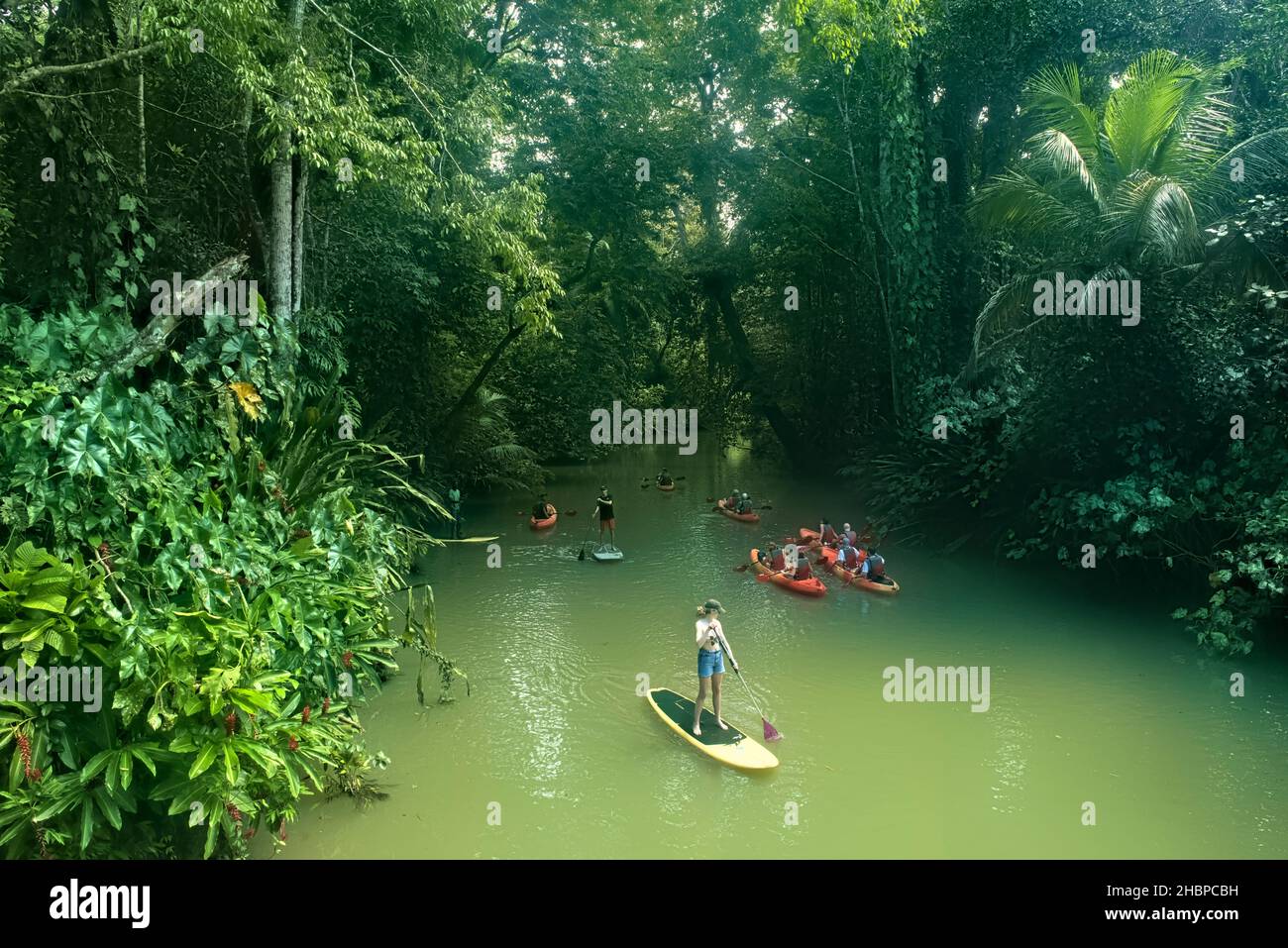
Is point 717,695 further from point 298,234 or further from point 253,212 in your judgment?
point 253,212

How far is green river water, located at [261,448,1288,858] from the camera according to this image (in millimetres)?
6117

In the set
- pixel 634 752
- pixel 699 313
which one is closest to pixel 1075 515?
pixel 634 752

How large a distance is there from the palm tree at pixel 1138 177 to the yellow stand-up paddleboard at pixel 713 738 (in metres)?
7.40

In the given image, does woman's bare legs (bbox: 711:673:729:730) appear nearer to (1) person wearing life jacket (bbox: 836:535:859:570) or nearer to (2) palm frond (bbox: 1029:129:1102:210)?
(1) person wearing life jacket (bbox: 836:535:859:570)

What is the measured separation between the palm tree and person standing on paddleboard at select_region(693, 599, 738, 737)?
705cm

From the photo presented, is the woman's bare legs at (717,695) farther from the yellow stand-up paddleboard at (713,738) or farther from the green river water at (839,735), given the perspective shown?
the green river water at (839,735)

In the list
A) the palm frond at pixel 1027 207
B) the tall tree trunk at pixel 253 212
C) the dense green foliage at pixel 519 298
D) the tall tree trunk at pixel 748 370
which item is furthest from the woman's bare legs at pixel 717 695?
the tall tree trunk at pixel 748 370

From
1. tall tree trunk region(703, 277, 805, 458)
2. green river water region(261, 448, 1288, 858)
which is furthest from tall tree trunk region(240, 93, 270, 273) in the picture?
tall tree trunk region(703, 277, 805, 458)

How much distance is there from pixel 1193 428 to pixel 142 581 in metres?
11.6

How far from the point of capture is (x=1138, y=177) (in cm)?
1053

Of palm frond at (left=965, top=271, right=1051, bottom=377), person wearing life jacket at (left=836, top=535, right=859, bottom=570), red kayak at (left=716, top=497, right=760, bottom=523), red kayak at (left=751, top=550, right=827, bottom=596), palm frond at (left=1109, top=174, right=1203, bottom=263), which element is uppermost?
palm frond at (left=1109, top=174, right=1203, bottom=263)

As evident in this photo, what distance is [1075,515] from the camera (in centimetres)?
1141

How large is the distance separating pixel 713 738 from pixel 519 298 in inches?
313

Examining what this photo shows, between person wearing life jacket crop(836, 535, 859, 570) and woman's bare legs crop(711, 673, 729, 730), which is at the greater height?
person wearing life jacket crop(836, 535, 859, 570)
